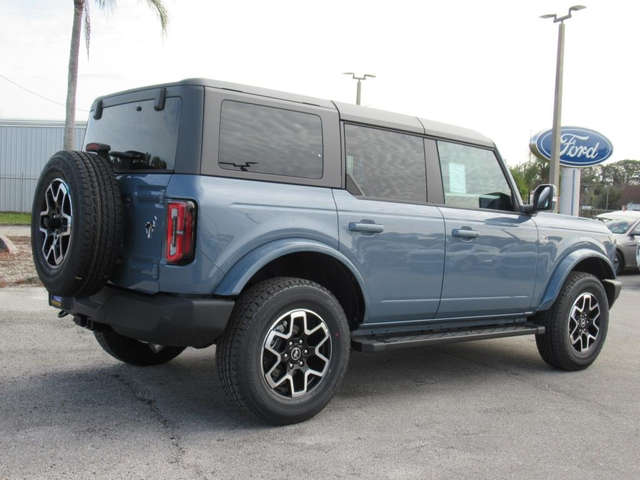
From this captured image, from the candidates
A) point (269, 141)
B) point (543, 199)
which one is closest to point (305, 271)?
point (269, 141)

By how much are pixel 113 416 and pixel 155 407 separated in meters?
0.30

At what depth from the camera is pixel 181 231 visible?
12.2 ft

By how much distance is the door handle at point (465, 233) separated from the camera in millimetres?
4980

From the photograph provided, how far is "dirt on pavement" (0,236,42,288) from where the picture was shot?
9.52 meters

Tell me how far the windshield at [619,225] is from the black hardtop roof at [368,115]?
12.3 metres

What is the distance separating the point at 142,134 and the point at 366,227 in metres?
1.51

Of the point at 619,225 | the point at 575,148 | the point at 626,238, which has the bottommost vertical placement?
the point at 626,238

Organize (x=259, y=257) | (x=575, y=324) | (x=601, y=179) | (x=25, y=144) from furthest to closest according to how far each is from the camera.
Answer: (x=601, y=179) → (x=25, y=144) → (x=575, y=324) → (x=259, y=257)

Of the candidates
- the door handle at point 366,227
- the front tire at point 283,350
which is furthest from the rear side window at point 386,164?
the front tire at point 283,350

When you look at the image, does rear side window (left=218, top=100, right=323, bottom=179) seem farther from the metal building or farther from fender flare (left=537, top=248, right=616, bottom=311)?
the metal building

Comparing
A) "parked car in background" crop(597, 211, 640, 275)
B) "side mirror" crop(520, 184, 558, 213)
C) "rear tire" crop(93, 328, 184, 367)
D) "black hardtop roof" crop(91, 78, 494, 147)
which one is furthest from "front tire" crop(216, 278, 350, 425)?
"parked car in background" crop(597, 211, 640, 275)

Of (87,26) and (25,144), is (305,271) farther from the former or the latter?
(25,144)

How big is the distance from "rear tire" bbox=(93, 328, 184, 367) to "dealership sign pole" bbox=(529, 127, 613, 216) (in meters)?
17.8

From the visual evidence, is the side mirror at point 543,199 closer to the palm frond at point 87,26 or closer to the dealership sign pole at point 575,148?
the palm frond at point 87,26
